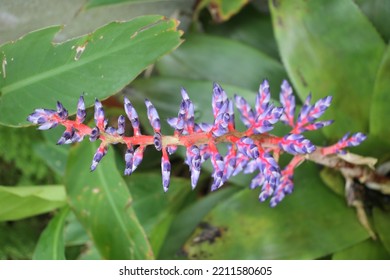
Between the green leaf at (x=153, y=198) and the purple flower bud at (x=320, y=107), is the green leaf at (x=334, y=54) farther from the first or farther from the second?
the green leaf at (x=153, y=198)

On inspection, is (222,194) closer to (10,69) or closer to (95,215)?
(95,215)

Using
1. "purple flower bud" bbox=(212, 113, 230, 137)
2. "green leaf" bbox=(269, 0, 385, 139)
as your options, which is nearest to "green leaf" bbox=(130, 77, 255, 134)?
"green leaf" bbox=(269, 0, 385, 139)

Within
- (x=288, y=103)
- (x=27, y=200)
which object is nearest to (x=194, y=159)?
(x=288, y=103)

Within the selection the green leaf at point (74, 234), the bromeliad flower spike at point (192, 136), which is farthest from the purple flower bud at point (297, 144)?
the green leaf at point (74, 234)

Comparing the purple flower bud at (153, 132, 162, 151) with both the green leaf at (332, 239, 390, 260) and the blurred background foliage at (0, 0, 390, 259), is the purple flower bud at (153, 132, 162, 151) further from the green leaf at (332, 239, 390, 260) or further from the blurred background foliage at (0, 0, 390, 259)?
the green leaf at (332, 239, 390, 260)

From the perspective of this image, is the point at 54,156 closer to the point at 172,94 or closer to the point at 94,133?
the point at 172,94

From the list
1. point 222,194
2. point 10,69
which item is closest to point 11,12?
point 10,69
